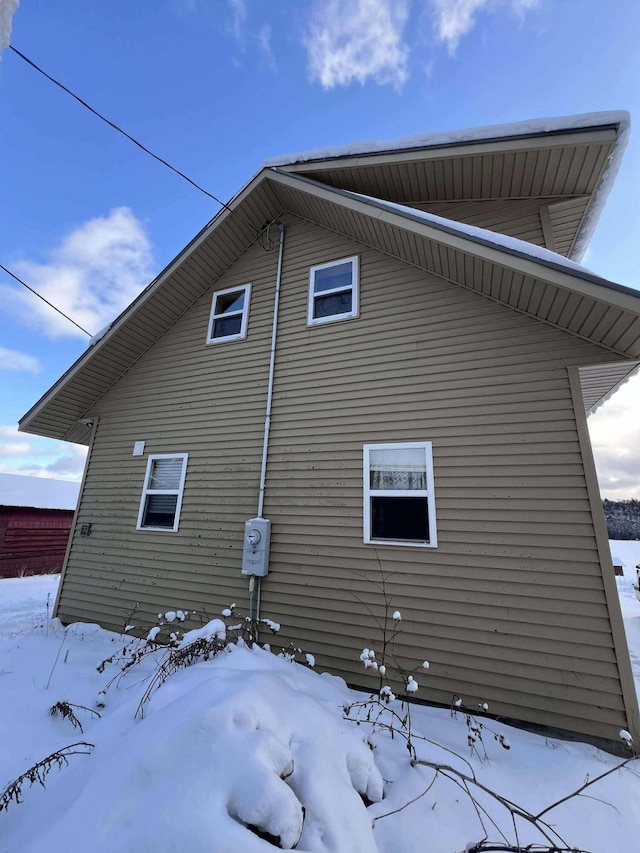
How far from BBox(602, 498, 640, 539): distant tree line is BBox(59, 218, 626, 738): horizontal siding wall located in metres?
34.3

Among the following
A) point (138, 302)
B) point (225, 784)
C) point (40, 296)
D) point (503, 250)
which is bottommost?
point (225, 784)

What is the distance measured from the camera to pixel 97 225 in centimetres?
1110

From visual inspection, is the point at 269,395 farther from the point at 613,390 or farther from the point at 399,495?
the point at 613,390

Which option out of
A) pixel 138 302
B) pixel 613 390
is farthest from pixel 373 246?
pixel 138 302

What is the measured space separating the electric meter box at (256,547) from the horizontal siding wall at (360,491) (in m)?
0.17

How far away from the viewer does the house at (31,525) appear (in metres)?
12.8

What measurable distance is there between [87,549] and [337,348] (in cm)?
580

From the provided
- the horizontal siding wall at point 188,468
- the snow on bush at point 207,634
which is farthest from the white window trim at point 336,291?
the snow on bush at point 207,634

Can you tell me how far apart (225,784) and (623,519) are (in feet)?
146

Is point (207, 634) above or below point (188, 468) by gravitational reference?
below

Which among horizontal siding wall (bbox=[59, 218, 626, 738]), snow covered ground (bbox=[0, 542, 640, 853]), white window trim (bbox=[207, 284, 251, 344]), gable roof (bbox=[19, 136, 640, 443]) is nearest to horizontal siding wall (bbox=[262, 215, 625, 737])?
horizontal siding wall (bbox=[59, 218, 626, 738])

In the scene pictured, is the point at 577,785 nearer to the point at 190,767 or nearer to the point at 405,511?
the point at 405,511

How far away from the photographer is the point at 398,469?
4.74m

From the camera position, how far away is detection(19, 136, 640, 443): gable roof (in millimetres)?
3795
